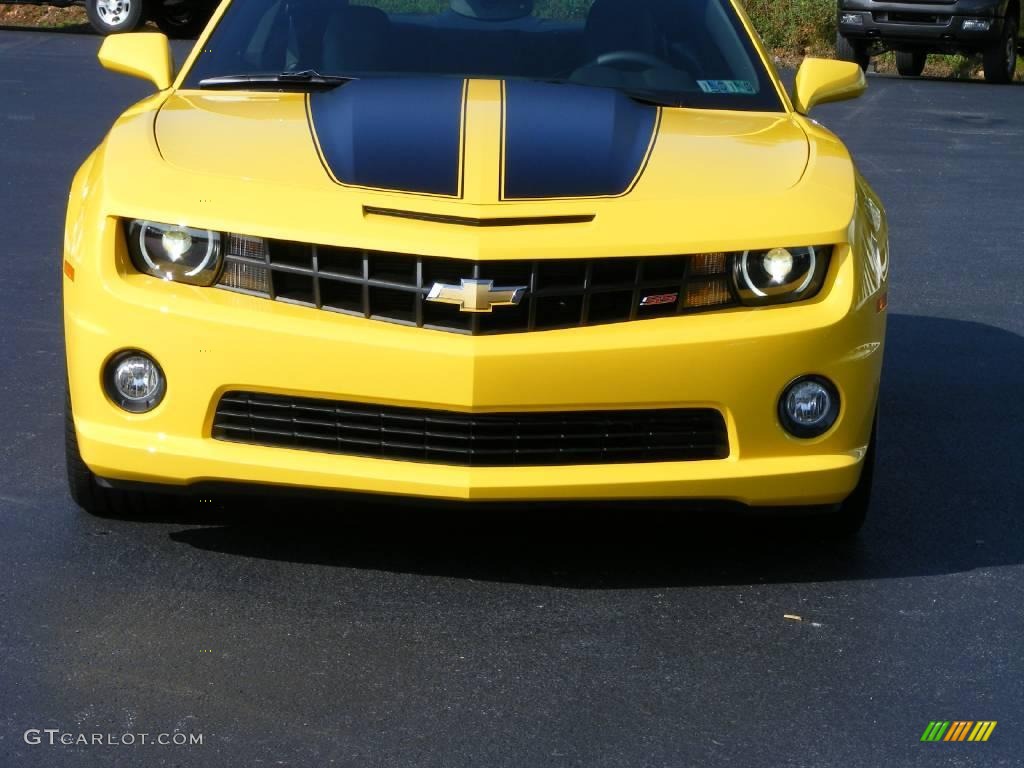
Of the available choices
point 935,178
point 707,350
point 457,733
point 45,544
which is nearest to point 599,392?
point 707,350

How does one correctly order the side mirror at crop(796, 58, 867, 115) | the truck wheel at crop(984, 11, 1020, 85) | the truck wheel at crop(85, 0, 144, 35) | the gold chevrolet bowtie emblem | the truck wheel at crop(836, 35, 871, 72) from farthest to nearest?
the truck wheel at crop(85, 0, 144, 35) < the truck wheel at crop(836, 35, 871, 72) < the truck wheel at crop(984, 11, 1020, 85) < the side mirror at crop(796, 58, 867, 115) < the gold chevrolet bowtie emblem

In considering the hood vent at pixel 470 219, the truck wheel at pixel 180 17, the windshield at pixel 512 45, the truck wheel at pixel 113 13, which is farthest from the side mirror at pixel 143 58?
the truck wheel at pixel 180 17

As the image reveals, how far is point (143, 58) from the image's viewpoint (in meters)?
5.34

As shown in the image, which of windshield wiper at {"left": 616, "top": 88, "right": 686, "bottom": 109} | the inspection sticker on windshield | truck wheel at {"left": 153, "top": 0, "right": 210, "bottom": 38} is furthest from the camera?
truck wheel at {"left": 153, "top": 0, "right": 210, "bottom": 38}

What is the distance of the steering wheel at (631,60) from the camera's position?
5.40 meters

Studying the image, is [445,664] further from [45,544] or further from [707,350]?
[45,544]

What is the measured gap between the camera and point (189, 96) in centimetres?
500

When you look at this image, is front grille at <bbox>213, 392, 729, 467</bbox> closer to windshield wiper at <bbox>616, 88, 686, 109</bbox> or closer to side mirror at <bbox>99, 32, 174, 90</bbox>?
windshield wiper at <bbox>616, 88, 686, 109</bbox>

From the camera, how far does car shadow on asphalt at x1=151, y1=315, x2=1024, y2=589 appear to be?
14.4 feet

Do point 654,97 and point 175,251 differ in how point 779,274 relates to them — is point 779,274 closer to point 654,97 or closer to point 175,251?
→ point 654,97

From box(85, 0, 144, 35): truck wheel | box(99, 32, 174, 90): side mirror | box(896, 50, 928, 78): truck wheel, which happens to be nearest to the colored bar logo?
box(99, 32, 174, 90): side mirror

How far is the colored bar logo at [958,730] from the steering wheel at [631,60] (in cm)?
246

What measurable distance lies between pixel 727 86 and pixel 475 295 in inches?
65.9

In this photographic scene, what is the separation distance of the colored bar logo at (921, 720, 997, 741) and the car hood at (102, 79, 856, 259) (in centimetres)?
115
